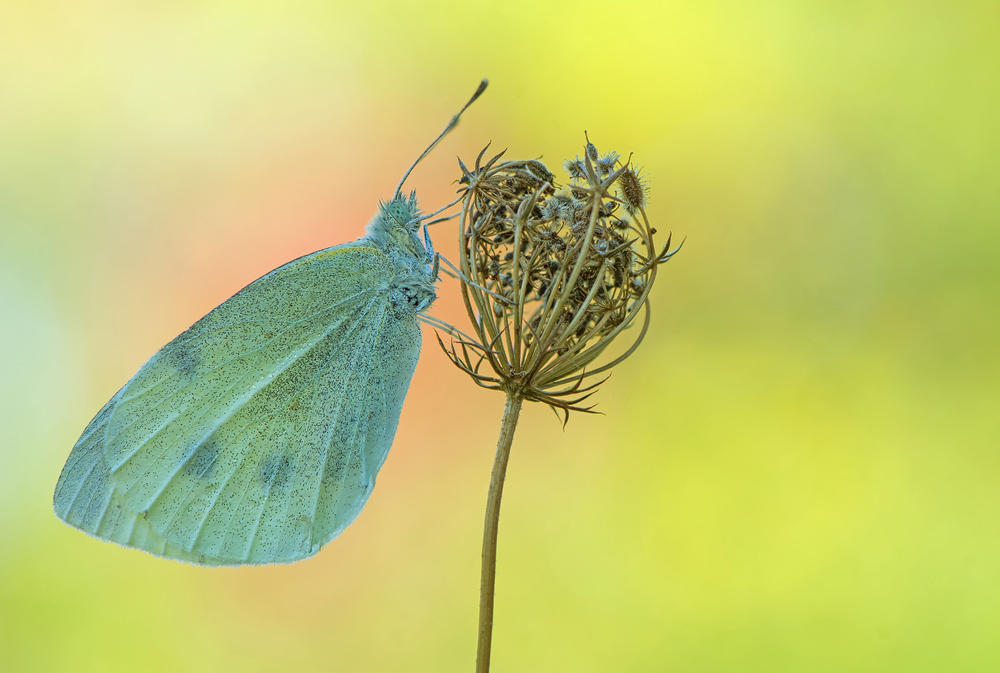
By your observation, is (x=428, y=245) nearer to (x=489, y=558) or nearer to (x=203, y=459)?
(x=203, y=459)

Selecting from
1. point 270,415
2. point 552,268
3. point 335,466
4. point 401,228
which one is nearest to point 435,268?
point 401,228

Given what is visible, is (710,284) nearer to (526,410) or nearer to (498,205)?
(526,410)

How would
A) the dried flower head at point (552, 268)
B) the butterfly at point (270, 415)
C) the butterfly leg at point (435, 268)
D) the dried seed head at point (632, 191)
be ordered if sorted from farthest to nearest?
the butterfly at point (270, 415), the butterfly leg at point (435, 268), the dried seed head at point (632, 191), the dried flower head at point (552, 268)

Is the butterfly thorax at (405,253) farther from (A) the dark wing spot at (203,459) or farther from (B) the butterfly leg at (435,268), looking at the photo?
(A) the dark wing spot at (203,459)

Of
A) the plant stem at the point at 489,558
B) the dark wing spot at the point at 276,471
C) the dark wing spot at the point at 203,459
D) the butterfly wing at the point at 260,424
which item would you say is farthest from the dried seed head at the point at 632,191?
the dark wing spot at the point at 203,459

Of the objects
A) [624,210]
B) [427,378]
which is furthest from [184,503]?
[427,378]

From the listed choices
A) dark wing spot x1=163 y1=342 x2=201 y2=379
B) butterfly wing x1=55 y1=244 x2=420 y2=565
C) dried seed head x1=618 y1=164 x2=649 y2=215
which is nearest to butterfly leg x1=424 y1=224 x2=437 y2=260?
butterfly wing x1=55 y1=244 x2=420 y2=565

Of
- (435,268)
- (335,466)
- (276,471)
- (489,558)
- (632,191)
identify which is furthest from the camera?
(276,471)

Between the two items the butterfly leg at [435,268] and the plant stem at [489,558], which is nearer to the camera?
the plant stem at [489,558]
